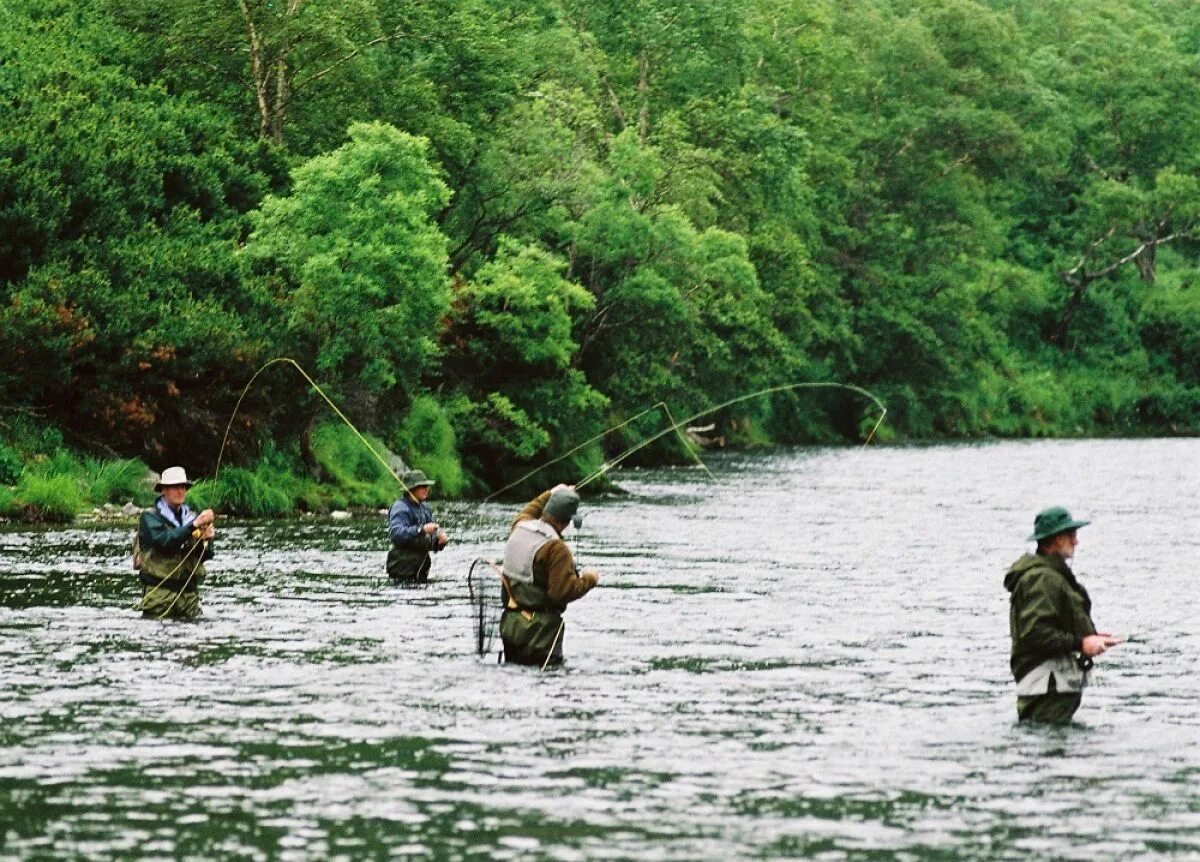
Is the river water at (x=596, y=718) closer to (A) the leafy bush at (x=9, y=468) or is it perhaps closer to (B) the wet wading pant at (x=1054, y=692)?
(B) the wet wading pant at (x=1054, y=692)

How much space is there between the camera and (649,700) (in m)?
16.5

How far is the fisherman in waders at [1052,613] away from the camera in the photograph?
46.2ft

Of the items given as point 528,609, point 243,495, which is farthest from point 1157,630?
point 243,495

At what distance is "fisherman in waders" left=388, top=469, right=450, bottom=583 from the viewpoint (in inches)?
960

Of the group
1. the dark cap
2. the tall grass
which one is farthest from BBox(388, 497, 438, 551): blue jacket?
the tall grass

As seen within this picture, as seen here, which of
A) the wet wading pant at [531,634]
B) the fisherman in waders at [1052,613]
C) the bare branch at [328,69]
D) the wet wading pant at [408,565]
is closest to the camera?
the fisherman in waders at [1052,613]

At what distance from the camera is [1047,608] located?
1407 centimetres

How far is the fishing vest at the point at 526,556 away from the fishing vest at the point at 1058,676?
4.16 metres

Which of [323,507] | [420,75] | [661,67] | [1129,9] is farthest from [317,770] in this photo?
[1129,9]

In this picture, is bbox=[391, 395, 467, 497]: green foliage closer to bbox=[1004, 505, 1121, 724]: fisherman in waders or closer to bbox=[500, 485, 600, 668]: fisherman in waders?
bbox=[500, 485, 600, 668]: fisherman in waders

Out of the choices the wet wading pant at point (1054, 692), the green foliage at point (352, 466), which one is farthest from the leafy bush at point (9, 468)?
the wet wading pant at point (1054, 692)

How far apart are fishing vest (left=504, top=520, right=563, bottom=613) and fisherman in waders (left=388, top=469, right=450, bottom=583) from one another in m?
6.87

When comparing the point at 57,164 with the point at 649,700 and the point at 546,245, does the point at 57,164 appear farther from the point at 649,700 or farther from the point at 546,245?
the point at 649,700

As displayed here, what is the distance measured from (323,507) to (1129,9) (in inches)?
3244
